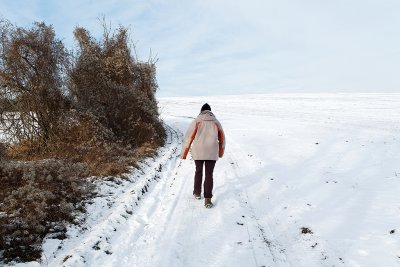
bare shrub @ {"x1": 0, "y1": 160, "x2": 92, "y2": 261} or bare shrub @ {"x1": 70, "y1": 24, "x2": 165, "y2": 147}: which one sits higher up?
bare shrub @ {"x1": 70, "y1": 24, "x2": 165, "y2": 147}

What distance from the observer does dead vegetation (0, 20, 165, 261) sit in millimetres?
6465

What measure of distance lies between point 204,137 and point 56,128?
7.81 metres

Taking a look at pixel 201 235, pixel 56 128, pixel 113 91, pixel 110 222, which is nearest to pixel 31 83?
pixel 56 128

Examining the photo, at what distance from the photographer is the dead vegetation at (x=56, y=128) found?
6.46 metres

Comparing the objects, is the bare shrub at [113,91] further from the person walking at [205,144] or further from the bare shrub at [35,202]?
the person walking at [205,144]

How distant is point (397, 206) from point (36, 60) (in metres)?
12.2

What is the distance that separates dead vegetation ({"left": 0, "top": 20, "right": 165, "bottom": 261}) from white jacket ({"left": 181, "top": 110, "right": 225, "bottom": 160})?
261cm

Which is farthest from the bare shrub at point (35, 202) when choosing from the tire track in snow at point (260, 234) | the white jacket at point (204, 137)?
the tire track in snow at point (260, 234)

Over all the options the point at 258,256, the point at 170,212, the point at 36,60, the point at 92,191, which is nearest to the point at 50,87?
the point at 36,60

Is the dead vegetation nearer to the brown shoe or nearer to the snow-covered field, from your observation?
the snow-covered field

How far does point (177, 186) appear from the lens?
921 centimetres

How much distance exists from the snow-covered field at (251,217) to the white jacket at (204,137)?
106 centimetres

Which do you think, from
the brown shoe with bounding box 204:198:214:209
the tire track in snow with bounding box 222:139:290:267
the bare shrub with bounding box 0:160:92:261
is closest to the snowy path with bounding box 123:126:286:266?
the tire track in snow with bounding box 222:139:290:267

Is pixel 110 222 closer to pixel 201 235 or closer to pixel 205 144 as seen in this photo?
pixel 201 235
